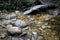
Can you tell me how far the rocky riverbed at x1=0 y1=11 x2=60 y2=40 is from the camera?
167 inches

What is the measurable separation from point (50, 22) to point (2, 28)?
1431mm

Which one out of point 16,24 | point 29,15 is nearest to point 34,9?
point 29,15

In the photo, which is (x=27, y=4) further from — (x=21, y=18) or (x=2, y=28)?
(x=2, y=28)

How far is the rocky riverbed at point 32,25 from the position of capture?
13.9ft

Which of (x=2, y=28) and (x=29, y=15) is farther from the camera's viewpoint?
(x=29, y=15)

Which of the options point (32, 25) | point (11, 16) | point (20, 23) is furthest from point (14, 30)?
point (11, 16)

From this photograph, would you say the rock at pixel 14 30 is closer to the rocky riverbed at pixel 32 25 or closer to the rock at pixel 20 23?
the rocky riverbed at pixel 32 25

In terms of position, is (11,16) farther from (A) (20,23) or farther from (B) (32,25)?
(B) (32,25)

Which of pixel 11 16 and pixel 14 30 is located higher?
pixel 11 16

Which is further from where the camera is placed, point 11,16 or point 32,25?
point 11,16

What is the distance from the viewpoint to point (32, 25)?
4.82 meters

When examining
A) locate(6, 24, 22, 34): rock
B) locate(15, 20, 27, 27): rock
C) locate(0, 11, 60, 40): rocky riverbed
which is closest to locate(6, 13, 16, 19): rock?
locate(0, 11, 60, 40): rocky riverbed

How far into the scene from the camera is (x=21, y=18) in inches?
207

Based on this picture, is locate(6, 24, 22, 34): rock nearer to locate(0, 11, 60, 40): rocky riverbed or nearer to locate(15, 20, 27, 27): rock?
locate(0, 11, 60, 40): rocky riverbed
